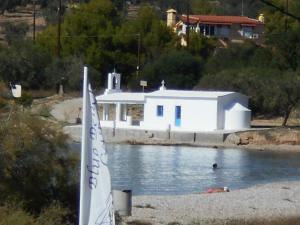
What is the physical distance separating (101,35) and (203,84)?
11.8m

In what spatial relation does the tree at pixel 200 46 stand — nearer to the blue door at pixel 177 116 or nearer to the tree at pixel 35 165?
the blue door at pixel 177 116

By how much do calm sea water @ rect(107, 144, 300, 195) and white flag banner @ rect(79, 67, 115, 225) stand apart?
19542 mm

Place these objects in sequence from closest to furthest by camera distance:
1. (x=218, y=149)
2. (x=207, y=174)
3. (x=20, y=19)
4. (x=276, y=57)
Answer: (x=207, y=174)
(x=218, y=149)
(x=276, y=57)
(x=20, y=19)

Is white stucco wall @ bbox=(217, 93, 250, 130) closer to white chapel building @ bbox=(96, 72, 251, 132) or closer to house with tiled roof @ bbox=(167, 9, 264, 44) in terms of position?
white chapel building @ bbox=(96, 72, 251, 132)

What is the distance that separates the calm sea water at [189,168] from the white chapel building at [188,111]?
3669mm

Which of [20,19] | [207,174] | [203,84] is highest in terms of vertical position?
[20,19]

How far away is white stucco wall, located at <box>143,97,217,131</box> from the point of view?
61.0 metres

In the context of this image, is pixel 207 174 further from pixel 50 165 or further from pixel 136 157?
pixel 50 165

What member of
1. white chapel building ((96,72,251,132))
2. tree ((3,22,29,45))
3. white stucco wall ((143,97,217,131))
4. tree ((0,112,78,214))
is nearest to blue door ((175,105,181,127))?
white chapel building ((96,72,251,132))

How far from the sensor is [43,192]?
715 inches

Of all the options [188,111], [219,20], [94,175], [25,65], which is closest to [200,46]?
[25,65]

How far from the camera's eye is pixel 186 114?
61.7m

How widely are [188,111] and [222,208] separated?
3638 cm

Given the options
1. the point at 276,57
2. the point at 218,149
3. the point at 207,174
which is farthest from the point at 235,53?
the point at 207,174
